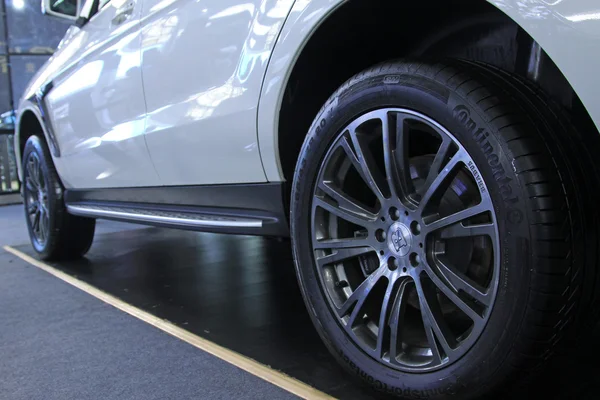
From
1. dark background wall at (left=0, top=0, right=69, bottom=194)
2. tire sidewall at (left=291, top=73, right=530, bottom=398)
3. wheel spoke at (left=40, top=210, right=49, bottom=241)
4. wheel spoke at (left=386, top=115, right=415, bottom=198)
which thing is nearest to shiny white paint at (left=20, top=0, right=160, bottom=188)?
wheel spoke at (left=40, top=210, right=49, bottom=241)

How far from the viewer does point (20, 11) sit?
8.57 m

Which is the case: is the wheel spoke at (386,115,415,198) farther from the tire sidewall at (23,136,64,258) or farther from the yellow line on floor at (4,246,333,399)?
the tire sidewall at (23,136,64,258)

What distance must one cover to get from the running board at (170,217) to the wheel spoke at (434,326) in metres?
0.63

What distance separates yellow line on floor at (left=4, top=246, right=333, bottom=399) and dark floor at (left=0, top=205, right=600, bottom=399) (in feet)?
0.11

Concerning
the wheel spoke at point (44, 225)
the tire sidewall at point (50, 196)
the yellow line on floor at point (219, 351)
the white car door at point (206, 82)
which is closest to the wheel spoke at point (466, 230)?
the yellow line on floor at point (219, 351)

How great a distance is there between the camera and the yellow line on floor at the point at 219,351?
1438 millimetres

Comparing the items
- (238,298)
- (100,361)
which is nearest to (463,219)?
(100,361)

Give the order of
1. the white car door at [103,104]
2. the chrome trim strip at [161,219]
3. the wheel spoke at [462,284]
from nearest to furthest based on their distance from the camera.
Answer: the wheel spoke at [462,284]
the chrome trim strip at [161,219]
the white car door at [103,104]

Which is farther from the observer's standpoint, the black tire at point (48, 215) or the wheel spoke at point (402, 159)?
the black tire at point (48, 215)

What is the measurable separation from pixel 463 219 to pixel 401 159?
0.21 m

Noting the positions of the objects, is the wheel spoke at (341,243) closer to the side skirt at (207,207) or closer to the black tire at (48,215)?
the side skirt at (207,207)

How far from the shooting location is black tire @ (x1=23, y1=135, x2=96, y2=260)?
129 inches

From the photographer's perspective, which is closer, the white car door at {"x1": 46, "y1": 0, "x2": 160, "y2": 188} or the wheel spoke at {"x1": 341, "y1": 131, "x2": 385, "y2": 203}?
the wheel spoke at {"x1": 341, "y1": 131, "x2": 385, "y2": 203}

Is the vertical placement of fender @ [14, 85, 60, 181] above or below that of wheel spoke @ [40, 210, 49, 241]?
above
